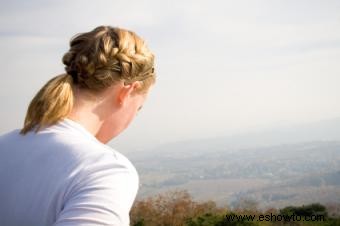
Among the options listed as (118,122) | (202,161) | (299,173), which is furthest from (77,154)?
(202,161)

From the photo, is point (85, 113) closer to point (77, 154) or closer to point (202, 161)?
point (77, 154)

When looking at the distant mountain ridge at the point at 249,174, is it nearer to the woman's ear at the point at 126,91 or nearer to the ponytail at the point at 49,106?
the woman's ear at the point at 126,91

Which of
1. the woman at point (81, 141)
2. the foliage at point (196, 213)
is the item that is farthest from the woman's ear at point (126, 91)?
the foliage at point (196, 213)

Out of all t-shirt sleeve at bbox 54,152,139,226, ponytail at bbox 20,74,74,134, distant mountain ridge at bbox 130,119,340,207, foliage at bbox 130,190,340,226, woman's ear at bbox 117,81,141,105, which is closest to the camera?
A: t-shirt sleeve at bbox 54,152,139,226

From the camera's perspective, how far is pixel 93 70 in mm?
1490

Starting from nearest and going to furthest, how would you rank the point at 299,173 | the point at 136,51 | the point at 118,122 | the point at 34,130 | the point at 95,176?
the point at 95,176, the point at 34,130, the point at 136,51, the point at 118,122, the point at 299,173

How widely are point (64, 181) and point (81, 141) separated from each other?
163 millimetres

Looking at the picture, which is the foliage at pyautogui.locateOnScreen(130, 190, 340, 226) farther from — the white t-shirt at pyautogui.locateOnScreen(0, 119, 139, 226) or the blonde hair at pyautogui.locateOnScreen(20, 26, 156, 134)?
the white t-shirt at pyautogui.locateOnScreen(0, 119, 139, 226)

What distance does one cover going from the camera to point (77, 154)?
1.21m

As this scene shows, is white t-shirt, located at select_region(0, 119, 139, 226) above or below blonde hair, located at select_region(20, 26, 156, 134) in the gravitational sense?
below

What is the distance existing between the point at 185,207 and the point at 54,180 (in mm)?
11686

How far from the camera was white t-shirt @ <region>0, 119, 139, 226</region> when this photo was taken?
110 cm

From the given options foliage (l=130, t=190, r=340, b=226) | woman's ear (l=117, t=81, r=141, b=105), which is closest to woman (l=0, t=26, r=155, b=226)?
woman's ear (l=117, t=81, r=141, b=105)

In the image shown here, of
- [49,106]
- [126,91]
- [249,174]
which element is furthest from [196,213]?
[249,174]
